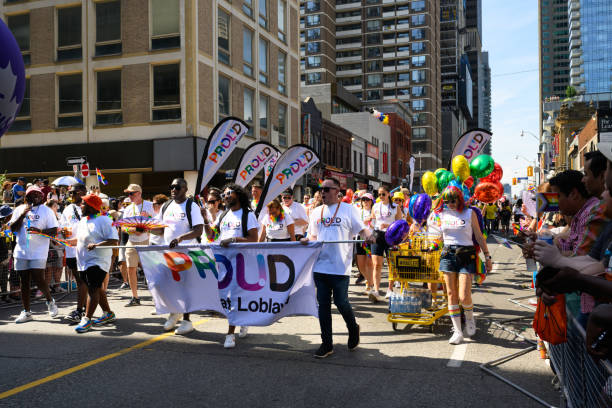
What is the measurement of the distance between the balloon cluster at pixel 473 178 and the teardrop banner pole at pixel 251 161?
11.2 ft

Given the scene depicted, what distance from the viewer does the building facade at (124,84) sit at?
25.3m

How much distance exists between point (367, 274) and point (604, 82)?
18177 cm

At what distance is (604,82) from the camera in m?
164

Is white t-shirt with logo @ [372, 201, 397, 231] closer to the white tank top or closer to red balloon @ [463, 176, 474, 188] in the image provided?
red balloon @ [463, 176, 474, 188]

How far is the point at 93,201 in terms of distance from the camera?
773cm

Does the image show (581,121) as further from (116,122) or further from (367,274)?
(367,274)

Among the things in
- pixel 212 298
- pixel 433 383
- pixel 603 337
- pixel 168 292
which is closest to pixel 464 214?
pixel 433 383

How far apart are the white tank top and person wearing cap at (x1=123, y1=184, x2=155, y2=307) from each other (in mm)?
5274

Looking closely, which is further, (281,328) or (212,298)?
(281,328)

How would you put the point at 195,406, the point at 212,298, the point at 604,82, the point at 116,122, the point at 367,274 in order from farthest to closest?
the point at 604,82, the point at 116,122, the point at 367,274, the point at 212,298, the point at 195,406

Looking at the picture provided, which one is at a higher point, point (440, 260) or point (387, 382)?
point (440, 260)

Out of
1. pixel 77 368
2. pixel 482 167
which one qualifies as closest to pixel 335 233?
pixel 77 368

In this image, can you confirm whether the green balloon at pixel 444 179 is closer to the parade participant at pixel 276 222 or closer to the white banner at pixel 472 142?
the parade participant at pixel 276 222

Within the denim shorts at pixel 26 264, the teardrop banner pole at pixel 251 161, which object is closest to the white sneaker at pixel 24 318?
the denim shorts at pixel 26 264
